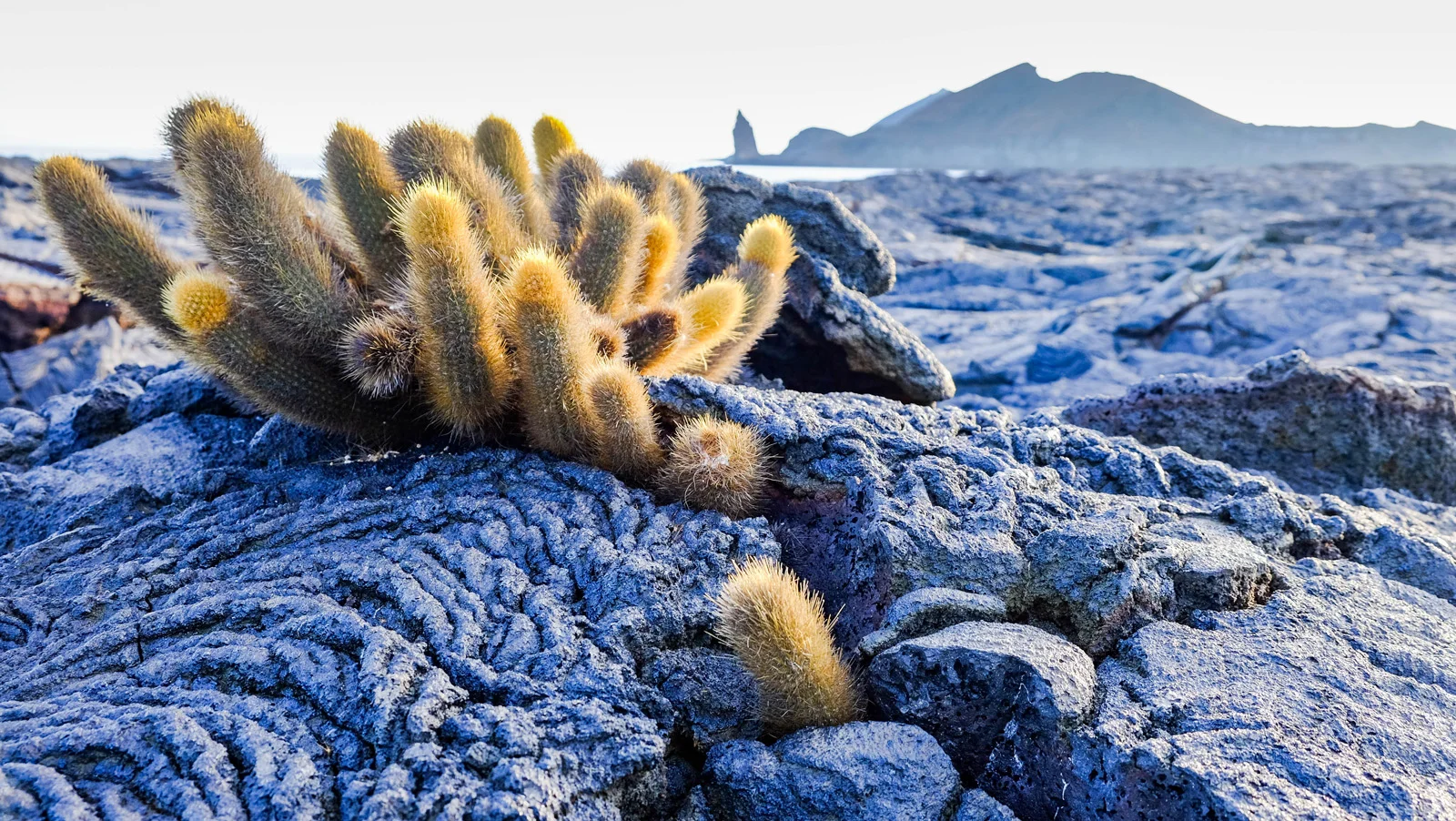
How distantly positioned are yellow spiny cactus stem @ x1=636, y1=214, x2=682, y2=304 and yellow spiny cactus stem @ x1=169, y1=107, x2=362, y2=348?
40.3 inches

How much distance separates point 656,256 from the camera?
3.08 m

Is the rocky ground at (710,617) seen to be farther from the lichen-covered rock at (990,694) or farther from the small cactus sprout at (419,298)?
the small cactus sprout at (419,298)

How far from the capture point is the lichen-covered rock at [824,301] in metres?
3.89

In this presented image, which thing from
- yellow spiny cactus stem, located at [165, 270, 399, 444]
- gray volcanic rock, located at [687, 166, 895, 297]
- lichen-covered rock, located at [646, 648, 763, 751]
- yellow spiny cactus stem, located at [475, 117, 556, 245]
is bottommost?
lichen-covered rock, located at [646, 648, 763, 751]

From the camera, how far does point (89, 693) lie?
1.66 m

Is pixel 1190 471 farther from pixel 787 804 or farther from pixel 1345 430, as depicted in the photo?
pixel 787 804

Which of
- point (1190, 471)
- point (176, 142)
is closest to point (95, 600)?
point (176, 142)

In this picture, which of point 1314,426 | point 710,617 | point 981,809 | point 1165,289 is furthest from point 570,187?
point 1165,289

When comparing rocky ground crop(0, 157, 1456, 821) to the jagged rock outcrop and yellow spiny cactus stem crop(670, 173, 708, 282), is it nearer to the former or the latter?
the jagged rock outcrop

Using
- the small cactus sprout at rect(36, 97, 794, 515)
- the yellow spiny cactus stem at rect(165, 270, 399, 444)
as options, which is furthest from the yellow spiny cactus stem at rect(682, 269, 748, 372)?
the yellow spiny cactus stem at rect(165, 270, 399, 444)

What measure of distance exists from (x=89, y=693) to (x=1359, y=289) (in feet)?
34.0

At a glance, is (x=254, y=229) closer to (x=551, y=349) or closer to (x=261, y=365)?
(x=261, y=365)

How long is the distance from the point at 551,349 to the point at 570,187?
1.27 meters

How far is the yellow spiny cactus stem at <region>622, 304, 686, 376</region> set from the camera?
2.81 metres
